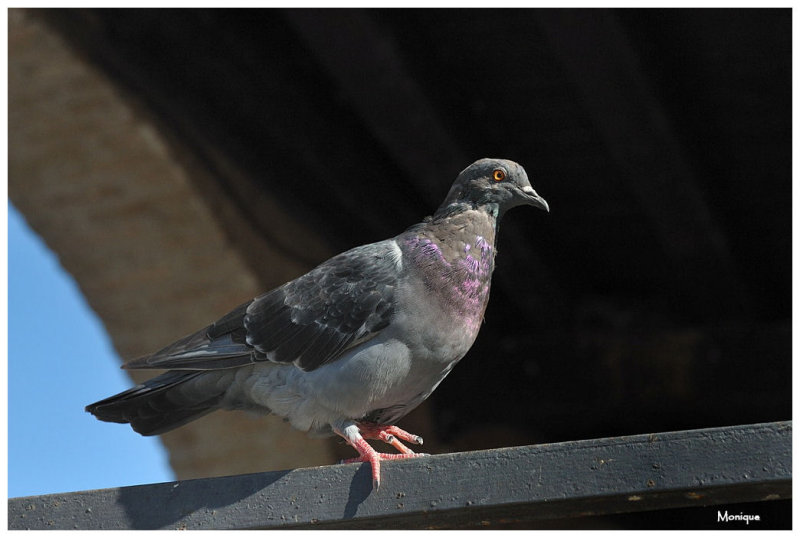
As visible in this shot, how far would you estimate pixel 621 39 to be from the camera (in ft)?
10.4

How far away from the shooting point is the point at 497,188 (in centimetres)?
223

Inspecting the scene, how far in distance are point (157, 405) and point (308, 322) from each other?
0.46 m

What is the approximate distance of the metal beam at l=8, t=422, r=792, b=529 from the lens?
5.57ft

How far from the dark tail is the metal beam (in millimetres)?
326

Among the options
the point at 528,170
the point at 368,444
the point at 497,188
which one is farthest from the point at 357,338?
the point at 528,170

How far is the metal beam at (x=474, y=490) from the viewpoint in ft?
5.57

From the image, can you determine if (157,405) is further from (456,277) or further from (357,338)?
(456,277)

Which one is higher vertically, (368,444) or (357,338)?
(357,338)

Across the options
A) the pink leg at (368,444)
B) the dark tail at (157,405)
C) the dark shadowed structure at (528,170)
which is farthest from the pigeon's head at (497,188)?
the dark shadowed structure at (528,170)

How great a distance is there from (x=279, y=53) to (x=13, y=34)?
1028 millimetres

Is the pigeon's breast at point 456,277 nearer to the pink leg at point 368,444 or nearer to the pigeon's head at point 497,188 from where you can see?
the pigeon's head at point 497,188

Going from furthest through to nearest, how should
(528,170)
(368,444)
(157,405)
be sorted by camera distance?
(528,170)
(157,405)
(368,444)

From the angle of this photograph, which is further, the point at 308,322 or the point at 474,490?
the point at 308,322

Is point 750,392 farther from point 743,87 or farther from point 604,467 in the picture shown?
point 604,467
